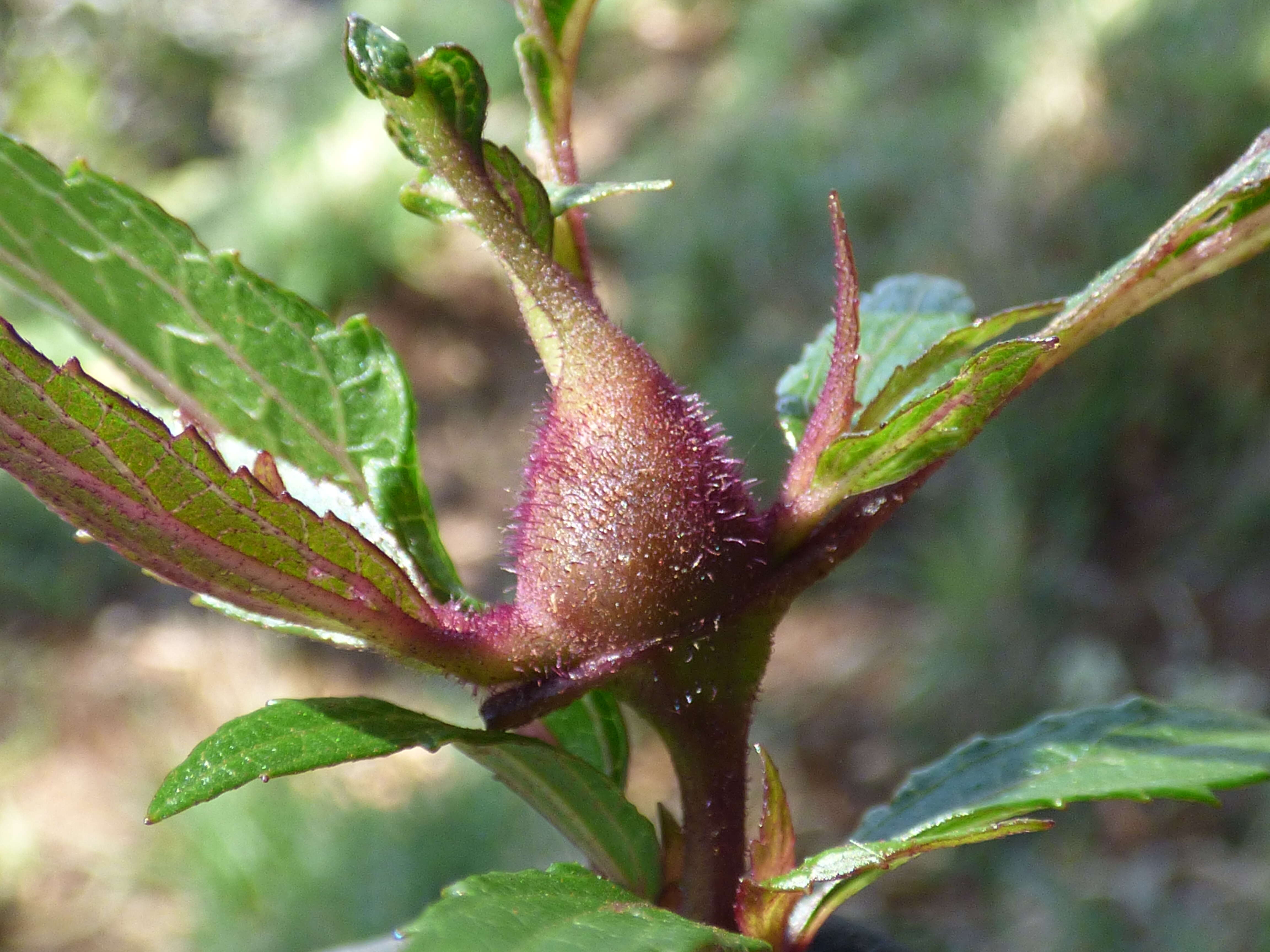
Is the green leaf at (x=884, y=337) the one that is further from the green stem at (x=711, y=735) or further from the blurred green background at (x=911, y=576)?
the blurred green background at (x=911, y=576)

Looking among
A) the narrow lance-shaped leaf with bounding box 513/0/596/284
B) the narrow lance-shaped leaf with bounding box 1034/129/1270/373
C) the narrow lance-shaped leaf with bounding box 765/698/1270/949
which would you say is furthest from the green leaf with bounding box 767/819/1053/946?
the narrow lance-shaped leaf with bounding box 513/0/596/284

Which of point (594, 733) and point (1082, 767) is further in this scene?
point (594, 733)

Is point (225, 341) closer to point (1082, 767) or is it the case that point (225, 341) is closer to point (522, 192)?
point (522, 192)

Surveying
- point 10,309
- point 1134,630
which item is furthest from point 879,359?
point 10,309

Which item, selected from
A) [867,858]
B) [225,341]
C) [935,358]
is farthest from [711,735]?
[225,341]

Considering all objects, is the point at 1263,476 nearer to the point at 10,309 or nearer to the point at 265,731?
the point at 265,731

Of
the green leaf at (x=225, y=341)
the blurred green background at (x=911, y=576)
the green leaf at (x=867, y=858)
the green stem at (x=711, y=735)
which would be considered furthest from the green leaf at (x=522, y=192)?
the blurred green background at (x=911, y=576)
